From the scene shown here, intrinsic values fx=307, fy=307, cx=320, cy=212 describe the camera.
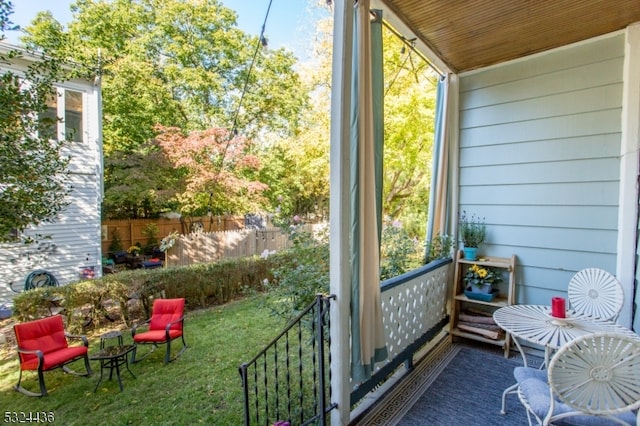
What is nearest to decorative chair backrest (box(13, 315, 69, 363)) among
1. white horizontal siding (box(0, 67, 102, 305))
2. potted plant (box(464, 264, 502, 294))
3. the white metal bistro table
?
white horizontal siding (box(0, 67, 102, 305))

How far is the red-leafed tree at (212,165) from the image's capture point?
26.4 ft

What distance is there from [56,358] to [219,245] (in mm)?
4317

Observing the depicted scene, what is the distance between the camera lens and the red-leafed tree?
26.4 feet

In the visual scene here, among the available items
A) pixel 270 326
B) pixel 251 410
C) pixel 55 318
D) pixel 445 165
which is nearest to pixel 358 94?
pixel 445 165

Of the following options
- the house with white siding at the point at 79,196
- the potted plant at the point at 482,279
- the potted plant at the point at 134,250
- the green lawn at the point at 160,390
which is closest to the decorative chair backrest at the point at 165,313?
the green lawn at the point at 160,390

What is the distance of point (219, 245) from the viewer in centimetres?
730

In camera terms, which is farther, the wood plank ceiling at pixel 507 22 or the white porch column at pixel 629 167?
the white porch column at pixel 629 167

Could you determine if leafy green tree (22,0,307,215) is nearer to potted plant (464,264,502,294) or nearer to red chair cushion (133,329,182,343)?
red chair cushion (133,329,182,343)

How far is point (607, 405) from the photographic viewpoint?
1443 mm

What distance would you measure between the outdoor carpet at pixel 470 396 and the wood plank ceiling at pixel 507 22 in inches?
117

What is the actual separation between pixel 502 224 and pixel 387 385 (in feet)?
6.64

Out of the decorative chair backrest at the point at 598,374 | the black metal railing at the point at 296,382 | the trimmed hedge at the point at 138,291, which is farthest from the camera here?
the trimmed hedge at the point at 138,291

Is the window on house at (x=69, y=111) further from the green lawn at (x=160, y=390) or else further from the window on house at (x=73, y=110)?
the green lawn at (x=160, y=390)

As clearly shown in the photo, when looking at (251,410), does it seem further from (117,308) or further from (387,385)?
(117,308)
